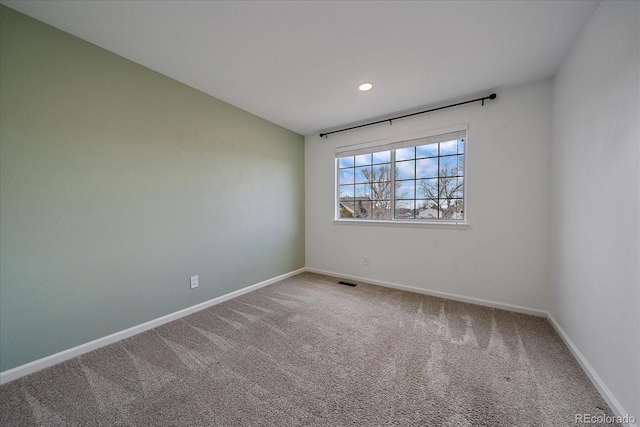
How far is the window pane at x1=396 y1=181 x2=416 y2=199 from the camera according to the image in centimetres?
321

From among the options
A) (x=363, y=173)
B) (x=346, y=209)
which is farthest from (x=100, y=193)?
(x=363, y=173)

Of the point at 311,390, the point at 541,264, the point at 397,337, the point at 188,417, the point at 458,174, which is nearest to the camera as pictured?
the point at 188,417

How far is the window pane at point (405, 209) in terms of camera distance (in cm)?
322

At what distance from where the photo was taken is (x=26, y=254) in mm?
1605

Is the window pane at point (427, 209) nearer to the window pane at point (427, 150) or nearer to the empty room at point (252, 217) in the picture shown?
the empty room at point (252, 217)

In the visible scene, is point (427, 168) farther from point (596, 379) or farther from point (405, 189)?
point (596, 379)

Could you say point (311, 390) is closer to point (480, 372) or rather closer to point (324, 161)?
point (480, 372)

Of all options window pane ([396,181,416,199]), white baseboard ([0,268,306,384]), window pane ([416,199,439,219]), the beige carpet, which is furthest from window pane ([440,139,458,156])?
white baseboard ([0,268,306,384])

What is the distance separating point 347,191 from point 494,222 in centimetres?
199

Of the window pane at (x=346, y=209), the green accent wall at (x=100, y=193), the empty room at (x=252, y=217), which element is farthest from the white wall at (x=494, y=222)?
the green accent wall at (x=100, y=193)

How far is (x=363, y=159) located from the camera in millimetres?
3631

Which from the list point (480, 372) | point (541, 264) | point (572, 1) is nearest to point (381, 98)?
point (572, 1)

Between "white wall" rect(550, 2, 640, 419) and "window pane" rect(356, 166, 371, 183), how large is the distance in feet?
6.82

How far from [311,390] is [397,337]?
94cm
